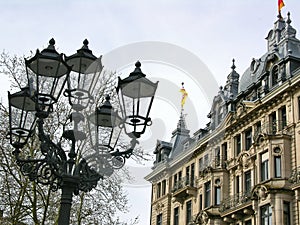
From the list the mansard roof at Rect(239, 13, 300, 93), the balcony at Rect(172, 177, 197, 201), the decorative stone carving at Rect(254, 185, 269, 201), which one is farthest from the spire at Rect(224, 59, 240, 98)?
the decorative stone carving at Rect(254, 185, 269, 201)

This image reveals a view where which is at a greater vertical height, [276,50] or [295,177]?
[276,50]

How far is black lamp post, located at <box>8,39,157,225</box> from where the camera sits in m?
9.25

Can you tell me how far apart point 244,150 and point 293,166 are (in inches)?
190

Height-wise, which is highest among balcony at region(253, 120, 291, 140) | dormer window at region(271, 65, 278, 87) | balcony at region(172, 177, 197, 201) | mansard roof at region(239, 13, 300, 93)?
mansard roof at region(239, 13, 300, 93)

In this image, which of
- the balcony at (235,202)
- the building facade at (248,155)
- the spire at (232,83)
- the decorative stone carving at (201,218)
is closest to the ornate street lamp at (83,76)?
the building facade at (248,155)

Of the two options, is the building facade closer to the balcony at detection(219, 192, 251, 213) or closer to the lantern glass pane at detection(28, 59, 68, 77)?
the balcony at detection(219, 192, 251, 213)

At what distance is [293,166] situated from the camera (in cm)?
2794

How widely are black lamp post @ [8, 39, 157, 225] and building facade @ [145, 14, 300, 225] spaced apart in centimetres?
1877

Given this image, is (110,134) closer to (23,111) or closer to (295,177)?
(23,111)

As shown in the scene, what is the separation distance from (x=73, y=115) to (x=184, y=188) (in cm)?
2883

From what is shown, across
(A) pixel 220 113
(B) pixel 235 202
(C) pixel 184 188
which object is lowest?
(B) pixel 235 202

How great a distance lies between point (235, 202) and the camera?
32.2 m

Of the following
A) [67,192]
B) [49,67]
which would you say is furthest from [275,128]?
[49,67]

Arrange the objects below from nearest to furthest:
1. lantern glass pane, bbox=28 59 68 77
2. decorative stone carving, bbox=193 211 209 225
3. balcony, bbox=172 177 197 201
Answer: lantern glass pane, bbox=28 59 68 77, decorative stone carving, bbox=193 211 209 225, balcony, bbox=172 177 197 201
